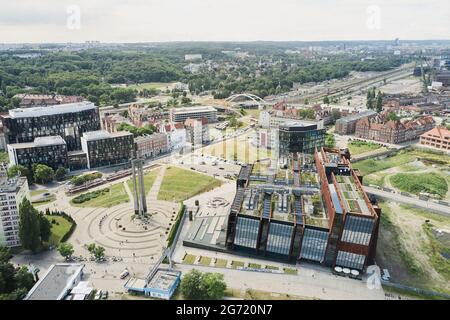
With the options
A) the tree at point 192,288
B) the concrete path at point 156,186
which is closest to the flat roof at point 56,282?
the tree at point 192,288

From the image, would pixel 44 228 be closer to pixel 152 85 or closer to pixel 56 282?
pixel 56 282

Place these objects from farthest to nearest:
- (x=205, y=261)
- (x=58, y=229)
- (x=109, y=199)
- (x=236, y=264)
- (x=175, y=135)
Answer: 1. (x=175, y=135)
2. (x=109, y=199)
3. (x=58, y=229)
4. (x=205, y=261)
5. (x=236, y=264)

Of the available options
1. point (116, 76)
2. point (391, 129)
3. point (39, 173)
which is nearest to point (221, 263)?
point (39, 173)

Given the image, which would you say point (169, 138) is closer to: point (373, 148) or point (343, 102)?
point (373, 148)

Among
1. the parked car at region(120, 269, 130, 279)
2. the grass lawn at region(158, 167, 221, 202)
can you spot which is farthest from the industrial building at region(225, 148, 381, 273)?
the grass lawn at region(158, 167, 221, 202)

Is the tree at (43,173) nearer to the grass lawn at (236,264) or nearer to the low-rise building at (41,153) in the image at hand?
the low-rise building at (41,153)
